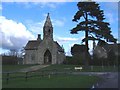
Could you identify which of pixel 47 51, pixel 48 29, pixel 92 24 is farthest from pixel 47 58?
pixel 92 24

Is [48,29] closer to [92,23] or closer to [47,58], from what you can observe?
[47,58]

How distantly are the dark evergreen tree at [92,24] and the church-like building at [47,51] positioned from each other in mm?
33953

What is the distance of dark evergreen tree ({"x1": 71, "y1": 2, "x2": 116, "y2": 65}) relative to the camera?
2447 inches

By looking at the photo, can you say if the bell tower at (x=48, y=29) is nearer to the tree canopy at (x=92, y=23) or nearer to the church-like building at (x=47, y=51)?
the church-like building at (x=47, y=51)

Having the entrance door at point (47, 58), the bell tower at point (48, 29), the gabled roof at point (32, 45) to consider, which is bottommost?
the entrance door at point (47, 58)

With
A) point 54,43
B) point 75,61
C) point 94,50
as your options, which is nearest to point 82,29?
point 75,61

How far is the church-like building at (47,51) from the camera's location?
98.1m

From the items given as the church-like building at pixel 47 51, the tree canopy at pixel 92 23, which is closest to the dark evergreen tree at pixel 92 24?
the tree canopy at pixel 92 23

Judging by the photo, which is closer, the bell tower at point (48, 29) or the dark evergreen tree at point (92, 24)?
the dark evergreen tree at point (92, 24)

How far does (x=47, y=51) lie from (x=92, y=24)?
39.5 meters

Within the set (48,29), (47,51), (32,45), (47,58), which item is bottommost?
(47,58)

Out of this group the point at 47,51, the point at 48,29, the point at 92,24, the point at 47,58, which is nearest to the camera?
the point at 92,24

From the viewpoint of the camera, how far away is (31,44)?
4181 inches

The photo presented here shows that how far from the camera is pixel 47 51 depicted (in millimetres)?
101062
